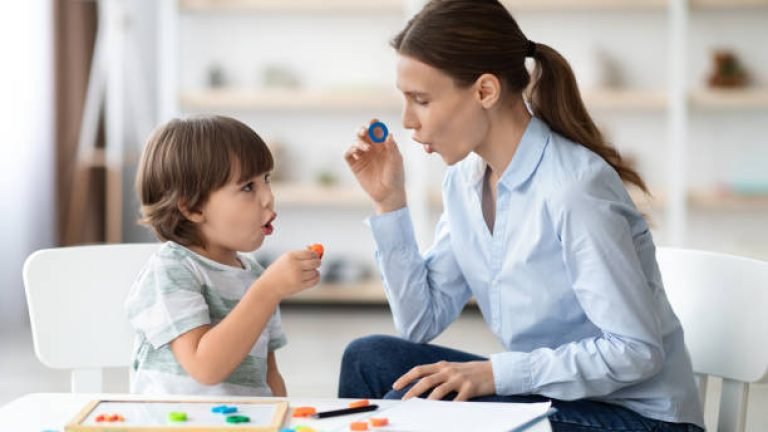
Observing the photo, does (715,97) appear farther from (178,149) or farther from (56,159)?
(178,149)

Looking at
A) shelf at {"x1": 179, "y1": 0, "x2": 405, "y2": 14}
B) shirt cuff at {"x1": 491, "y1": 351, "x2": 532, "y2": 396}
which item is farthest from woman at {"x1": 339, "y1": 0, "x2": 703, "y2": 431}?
shelf at {"x1": 179, "y1": 0, "x2": 405, "y2": 14}

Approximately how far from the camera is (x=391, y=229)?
73.5 inches

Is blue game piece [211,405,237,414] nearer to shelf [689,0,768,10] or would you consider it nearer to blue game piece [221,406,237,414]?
blue game piece [221,406,237,414]

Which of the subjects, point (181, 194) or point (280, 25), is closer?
point (181, 194)

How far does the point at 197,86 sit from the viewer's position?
16.4ft

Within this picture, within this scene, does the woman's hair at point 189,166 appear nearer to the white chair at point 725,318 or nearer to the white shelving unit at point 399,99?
the white chair at point 725,318

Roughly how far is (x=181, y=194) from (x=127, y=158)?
135 inches

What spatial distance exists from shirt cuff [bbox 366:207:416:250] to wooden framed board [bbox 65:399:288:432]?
1.97ft

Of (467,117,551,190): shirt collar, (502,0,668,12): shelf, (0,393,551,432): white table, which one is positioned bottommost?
(0,393,551,432): white table

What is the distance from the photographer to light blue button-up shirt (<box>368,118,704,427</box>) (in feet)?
5.11

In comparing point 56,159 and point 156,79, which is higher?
point 156,79

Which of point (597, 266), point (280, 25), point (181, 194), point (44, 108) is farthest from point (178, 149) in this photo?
point (280, 25)

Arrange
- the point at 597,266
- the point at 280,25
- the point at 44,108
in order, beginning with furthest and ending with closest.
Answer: the point at 280,25 < the point at 44,108 < the point at 597,266

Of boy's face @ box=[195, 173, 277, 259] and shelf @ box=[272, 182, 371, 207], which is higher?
boy's face @ box=[195, 173, 277, 259]
